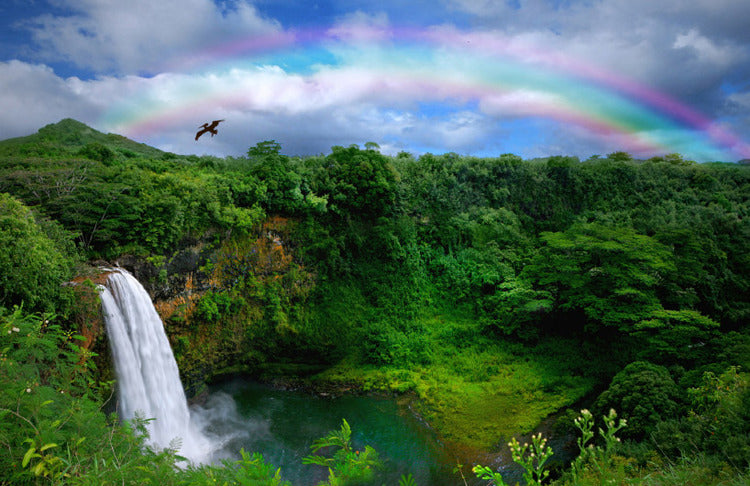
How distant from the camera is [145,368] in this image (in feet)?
28.5

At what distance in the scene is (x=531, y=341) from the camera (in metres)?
13.7

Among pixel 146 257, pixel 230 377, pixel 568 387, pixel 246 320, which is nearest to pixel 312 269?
pixel 246 320

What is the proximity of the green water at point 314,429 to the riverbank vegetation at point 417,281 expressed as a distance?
2.14 feet

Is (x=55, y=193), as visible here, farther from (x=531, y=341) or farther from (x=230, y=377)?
(x=531, y=341)

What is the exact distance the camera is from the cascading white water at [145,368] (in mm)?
8070

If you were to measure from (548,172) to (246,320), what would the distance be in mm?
15522

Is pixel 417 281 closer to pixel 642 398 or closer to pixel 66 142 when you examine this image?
pixel 642 398

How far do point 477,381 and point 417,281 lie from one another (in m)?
4.37

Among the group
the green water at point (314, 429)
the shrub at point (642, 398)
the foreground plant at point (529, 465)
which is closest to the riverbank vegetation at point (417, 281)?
the shrub at point (642, 398)

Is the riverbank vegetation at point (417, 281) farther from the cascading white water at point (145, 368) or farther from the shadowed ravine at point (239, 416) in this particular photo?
the shadowed ravine at point (239, 416)

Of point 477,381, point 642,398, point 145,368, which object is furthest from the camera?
point 477,381

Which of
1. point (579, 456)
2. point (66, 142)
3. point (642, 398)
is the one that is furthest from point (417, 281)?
point (66, 142)

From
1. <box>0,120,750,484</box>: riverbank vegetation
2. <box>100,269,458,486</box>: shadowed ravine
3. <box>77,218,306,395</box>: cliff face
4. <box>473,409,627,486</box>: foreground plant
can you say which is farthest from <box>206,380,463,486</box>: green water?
<box>473,409,627,486</box>: foreground plant

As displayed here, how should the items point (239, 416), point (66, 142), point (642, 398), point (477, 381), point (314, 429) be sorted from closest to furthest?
1. point (642, 398)
2. point (314, 429)
3. point (239, 416)
4. point (477, 381)
5. point (66, 142)
